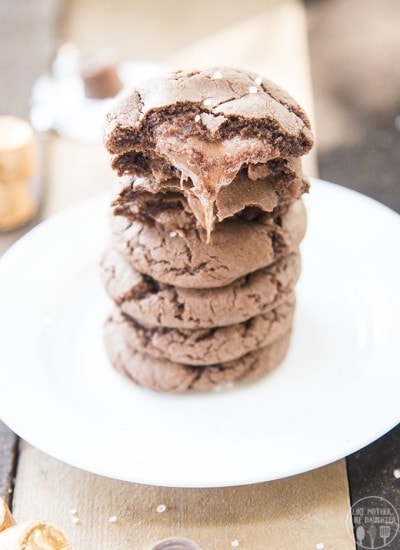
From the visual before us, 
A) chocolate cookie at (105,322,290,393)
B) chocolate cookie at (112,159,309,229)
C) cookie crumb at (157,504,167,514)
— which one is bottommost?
cookie crumb at (157,504,167,514)

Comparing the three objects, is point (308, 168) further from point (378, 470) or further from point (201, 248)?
point (378, 470)

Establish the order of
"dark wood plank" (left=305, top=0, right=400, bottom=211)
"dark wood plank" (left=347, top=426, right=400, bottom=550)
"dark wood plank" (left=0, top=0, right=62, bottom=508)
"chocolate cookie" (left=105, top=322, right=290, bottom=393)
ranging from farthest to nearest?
"dark wood plank" (left=0, top=0, right=62, bottom=508) < "dark wood plank" (left=305, top=0, right=400, bottom=211) < "chocolate cookie" (left=105, top=322, right=290, bottom=393) < "dark wood plank" (left=347, top=426, right=400, bottom=550)

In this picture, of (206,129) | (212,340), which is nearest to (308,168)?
(212,340)

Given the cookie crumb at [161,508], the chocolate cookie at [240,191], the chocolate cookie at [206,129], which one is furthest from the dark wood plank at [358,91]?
the cookie crumb at [161,508]

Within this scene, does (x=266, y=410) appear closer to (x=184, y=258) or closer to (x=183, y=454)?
(x=183, y=454)

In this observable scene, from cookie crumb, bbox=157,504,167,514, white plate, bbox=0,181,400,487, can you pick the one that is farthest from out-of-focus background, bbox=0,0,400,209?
cookie crumb, bbox=157,504,167,514

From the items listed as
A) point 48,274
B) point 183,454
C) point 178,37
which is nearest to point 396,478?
point 183,454

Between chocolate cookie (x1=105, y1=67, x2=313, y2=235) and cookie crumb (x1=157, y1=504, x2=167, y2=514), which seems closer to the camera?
chocolate cookie (x1=105, y1=67, x2=313, y2=235)

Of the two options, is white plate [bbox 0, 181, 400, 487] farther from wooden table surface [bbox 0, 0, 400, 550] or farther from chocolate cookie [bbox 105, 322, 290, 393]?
wooden table surface [bbox 0, 0, 400, 550]
